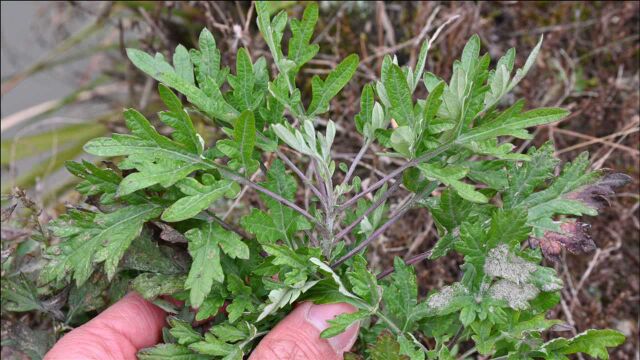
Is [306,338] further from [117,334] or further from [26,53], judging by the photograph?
[26,53]

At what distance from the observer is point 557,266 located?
244 cm

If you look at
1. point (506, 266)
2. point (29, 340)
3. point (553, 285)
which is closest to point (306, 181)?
point (506, 266)

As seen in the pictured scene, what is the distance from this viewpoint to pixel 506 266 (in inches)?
54.1

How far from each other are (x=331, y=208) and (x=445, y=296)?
34 centimetres

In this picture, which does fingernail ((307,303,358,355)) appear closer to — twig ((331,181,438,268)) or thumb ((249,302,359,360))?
thumb ((249,302,359,360))

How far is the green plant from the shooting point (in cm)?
136

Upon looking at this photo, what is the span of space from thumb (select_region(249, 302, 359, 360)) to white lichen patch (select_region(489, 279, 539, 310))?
0.37m

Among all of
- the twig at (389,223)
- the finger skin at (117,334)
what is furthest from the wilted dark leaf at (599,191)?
the finger skin at (117,334)

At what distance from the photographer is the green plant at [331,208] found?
4.47 feet

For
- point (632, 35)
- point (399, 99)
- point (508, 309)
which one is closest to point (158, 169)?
point (399, 99)

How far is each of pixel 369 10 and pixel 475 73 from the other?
158 centimetres

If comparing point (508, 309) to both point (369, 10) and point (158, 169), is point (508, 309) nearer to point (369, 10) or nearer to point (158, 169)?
point (158, 169)

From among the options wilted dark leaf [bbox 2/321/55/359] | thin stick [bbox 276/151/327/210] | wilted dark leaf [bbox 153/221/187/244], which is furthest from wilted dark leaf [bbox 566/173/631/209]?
wilted dark leaf [bbox 2/321/55/359]

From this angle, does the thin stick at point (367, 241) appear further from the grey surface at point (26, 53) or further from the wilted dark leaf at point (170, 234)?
the grey surface at point (26, 53)
